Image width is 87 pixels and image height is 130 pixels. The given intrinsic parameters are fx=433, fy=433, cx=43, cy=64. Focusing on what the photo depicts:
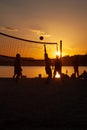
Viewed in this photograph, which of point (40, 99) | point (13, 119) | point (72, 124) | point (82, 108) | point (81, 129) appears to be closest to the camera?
point (81, 129)

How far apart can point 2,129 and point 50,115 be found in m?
2.10

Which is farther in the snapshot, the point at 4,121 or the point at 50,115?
the point at 50,115

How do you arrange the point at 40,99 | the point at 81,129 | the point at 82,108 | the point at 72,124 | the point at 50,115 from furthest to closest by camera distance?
1. the point at 40,99
2. the point at 82,108
3. the point at 50,115
4. the point at 72,124
5. the point at 81,129

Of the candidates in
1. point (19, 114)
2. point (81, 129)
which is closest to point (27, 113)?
point (19, 114)

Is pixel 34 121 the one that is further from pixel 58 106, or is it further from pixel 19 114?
pixel 58 106

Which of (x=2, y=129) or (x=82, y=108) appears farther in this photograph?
(x=82, y=108)

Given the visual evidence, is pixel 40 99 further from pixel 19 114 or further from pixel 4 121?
pixel 4 121

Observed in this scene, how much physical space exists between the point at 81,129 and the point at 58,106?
3.69 m

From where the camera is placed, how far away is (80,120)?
9633 mm

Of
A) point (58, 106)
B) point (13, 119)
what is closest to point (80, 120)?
point (13, 119)

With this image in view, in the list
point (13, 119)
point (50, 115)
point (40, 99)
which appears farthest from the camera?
point (40, 99)

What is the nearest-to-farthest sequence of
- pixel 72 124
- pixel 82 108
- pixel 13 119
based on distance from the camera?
pixel 72 124
pixel 13 119
pixel 82 108

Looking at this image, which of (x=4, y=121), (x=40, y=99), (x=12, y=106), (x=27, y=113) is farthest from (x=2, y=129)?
(x=40, y=99)

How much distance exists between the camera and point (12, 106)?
39.7 ft
